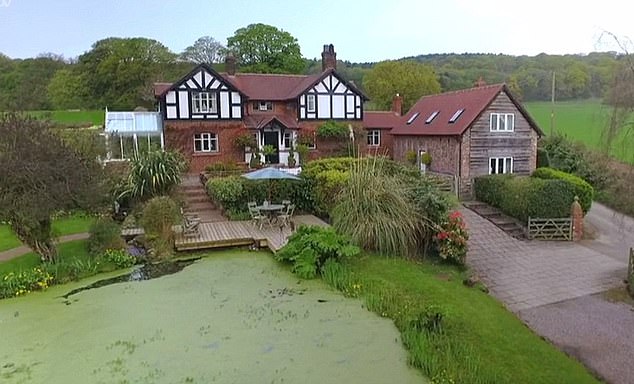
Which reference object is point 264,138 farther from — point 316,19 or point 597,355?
point 597,355

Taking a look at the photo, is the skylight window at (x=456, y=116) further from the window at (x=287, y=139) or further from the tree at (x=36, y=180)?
the tree at (x=36, y=180)

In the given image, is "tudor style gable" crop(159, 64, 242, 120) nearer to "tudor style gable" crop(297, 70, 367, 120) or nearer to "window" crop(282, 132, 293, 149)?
"window" crop(282, 132, 293, 149)

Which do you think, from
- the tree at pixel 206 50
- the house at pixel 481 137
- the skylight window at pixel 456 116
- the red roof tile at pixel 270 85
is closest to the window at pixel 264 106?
Answer: the red roof tile at pixel 270 85

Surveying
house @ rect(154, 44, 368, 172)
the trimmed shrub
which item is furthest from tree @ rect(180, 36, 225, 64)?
the trimmed shrub

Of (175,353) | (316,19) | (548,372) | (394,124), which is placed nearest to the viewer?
(548,372)

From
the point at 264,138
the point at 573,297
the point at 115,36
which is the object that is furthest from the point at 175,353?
the point at 115,36

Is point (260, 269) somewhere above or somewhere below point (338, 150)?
below

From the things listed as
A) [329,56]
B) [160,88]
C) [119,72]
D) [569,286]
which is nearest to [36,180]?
[569,286]

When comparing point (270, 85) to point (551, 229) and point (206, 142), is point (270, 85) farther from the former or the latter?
point (551, 229)
